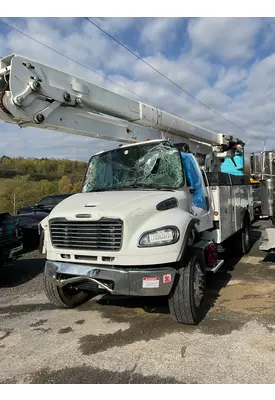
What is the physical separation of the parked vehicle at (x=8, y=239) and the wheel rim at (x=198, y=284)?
3.96m

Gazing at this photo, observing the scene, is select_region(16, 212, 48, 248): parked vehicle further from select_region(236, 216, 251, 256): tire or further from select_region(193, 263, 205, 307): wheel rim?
select_region(193, 263, 205, 307): wheel rim

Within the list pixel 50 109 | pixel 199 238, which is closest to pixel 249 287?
pixel 199 238

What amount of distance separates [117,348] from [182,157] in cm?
287

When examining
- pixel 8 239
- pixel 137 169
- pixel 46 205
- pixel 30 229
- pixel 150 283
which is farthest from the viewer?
pixel 46 205

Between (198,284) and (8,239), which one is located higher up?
(8,239)

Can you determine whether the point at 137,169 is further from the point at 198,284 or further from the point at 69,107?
the point at 198,284

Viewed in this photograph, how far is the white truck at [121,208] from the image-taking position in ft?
13.2

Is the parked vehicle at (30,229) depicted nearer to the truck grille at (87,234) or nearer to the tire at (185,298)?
the truck grille at (87,234)

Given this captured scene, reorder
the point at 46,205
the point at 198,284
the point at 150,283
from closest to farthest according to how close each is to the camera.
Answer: the point at 150,283 → the point at 198,284 → the point at 46,205

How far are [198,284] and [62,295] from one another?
1.98 m

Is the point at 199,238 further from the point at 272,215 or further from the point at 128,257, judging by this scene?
the point at 272,215

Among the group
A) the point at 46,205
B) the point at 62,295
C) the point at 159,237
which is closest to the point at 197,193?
Result: the point at 159,237

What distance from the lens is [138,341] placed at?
399 centimetres

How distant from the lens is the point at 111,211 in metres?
4.06
